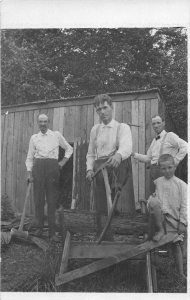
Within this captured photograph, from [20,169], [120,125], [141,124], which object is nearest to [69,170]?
[20,169]

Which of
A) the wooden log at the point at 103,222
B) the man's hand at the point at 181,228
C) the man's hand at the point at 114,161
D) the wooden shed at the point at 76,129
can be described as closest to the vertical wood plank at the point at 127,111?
the wooden shed at the point at 76,129

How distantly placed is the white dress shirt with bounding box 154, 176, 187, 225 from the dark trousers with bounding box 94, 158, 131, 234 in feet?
1.29

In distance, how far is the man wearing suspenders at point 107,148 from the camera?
12.6ft

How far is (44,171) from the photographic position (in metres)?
4.93

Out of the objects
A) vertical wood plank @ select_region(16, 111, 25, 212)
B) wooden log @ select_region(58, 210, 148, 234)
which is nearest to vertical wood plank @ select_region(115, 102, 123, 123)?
vertical wood plank @ select_region(16, 111, 25, 212)

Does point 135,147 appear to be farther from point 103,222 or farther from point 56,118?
point 103,222

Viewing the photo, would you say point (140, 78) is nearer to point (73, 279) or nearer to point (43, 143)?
point (43, 143)

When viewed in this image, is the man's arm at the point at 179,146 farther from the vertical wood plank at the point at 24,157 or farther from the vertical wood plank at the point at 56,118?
the vertical wood plank at the point at 24,157

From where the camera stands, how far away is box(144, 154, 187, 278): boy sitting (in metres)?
3.55

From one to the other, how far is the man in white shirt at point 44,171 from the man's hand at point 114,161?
55.4 inches

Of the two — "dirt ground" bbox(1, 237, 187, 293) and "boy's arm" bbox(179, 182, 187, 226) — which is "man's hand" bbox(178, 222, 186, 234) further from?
"dirt ground" bbox(1, 237, 187, 293)

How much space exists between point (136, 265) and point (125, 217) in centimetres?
49

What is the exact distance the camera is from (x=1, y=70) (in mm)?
3949

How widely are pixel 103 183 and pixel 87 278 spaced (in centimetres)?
96
